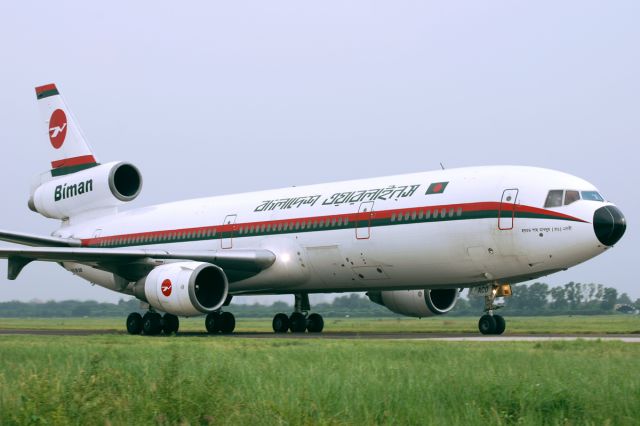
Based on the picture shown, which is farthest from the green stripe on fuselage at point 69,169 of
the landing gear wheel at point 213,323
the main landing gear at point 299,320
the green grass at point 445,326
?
the main landing gear at point 299,320

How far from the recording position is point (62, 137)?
110ft

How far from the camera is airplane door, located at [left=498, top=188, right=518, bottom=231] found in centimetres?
1964

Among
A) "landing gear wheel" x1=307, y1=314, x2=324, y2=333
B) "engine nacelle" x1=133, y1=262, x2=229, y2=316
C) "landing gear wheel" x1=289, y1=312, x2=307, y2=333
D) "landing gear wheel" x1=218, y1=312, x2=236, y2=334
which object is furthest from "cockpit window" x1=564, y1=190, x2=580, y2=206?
"landing gear wheel" x1=218, y1=312, x2=236, y2=334

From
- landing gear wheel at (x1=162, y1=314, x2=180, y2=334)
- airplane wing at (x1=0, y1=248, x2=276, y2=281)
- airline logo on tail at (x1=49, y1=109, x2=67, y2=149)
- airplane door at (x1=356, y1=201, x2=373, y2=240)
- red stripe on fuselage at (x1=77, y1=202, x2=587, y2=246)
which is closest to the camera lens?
red stripe on fuselage at (x1=77, y1=202, x2=587, y2=246)

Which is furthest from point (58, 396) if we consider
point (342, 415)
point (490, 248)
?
point (490, 248)

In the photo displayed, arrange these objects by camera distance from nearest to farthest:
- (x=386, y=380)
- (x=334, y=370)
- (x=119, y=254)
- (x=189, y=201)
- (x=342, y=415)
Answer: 1. (x=342, y=415)
2. (x=386, y=380)
3. (x=334, y=370)
4. (x=119, y=254)
5. (x=189, y=201)

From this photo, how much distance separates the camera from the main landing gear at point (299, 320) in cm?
2714

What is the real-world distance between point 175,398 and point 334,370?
2734 millimetres

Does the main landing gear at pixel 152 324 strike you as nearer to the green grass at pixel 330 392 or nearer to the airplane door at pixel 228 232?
the airplane door at pixel 228 232

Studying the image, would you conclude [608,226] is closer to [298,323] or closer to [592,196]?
[592,196]

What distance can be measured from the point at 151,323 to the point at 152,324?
0.14 ft

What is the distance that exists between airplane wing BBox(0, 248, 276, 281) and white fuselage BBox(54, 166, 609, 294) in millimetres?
564

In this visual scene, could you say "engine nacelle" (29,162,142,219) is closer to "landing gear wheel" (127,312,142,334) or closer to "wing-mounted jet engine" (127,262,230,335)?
"landing gear wheel" (127,312,142,334)

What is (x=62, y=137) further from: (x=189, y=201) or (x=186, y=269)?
(x=186, y=269)
